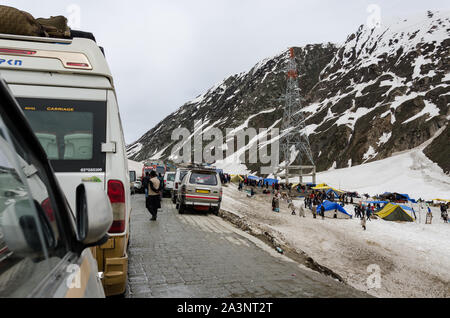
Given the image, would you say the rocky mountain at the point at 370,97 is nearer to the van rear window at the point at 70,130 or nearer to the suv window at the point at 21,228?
the van rear window at the point at 70,130

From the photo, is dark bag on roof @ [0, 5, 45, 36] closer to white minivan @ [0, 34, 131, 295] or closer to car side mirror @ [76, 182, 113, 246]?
white minivan @ [0, 34, 131, 295]

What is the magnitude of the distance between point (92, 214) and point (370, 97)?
94197mm

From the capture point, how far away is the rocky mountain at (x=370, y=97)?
6844cm

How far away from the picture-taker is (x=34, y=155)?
64.8 inches

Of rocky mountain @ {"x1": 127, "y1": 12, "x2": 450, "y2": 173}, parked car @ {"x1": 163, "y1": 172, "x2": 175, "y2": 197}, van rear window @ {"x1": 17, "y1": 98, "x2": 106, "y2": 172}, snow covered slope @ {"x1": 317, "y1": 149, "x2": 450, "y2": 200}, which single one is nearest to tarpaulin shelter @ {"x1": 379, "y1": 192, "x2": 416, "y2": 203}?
snow covered slope @ {"x1": 317, "y1": 149, "x2": 450, "y2": 200}

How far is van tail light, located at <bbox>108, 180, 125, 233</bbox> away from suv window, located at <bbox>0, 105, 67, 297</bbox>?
199 cm

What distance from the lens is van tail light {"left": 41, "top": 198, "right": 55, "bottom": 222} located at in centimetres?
161

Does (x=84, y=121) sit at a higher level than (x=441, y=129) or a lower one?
lower

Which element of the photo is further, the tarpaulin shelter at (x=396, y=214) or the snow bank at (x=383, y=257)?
the tarpaulin shelter at (x=396, y=214)

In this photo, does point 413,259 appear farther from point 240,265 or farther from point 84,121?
point 84,121

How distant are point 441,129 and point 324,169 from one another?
23.7 meters

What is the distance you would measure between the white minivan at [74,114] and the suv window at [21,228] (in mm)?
2013

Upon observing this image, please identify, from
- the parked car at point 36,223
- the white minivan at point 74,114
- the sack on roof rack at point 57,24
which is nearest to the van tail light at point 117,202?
the white minivan at point 74,114

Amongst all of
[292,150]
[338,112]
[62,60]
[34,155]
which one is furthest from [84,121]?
[338,112]
